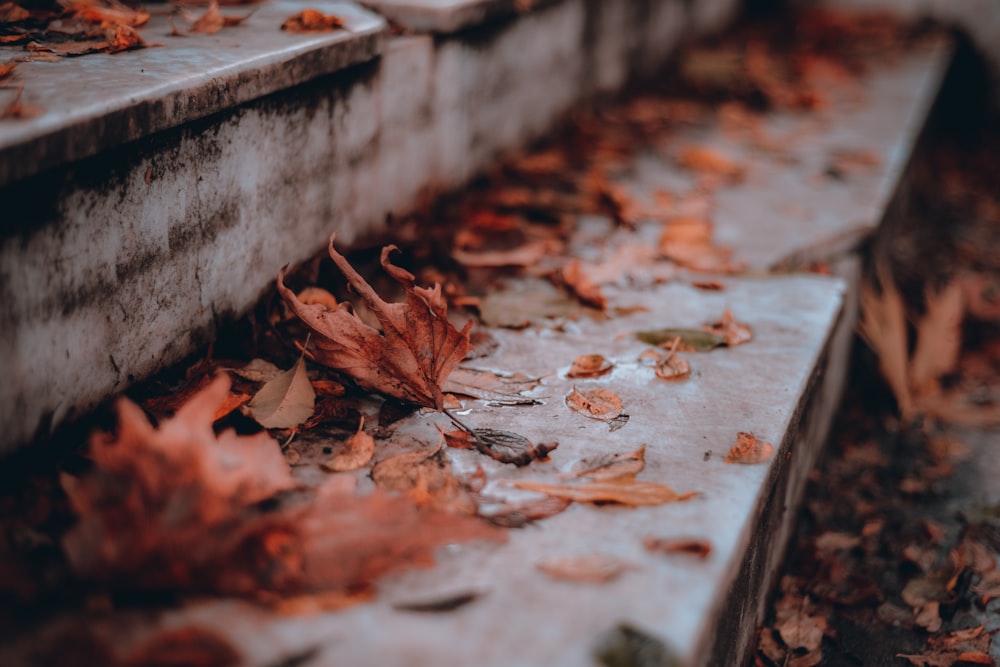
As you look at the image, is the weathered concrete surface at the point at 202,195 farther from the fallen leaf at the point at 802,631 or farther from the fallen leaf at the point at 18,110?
the fallen leaf at the point at 802,631

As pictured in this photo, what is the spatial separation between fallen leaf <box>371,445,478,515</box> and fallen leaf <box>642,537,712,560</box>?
246 millimetres

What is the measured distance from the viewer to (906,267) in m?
3.25

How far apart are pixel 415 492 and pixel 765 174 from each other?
196cm

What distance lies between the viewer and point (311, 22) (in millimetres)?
1782

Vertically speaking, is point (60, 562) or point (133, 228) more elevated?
point (133, 228)

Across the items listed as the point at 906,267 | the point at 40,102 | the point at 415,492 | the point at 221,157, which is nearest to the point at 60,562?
the point at 415,492

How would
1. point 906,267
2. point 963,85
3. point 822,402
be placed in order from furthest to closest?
point 963,85 → point 906,267 → point 822,402

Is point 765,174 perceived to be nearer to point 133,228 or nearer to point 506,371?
point 506,371

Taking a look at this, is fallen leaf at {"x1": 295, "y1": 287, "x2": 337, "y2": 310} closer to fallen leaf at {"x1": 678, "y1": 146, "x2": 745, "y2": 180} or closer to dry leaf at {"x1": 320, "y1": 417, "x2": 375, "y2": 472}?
dry leaf at {"x1": 320, "y1": 417, "x2": 375, "y2": 472}

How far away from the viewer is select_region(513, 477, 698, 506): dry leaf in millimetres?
1237

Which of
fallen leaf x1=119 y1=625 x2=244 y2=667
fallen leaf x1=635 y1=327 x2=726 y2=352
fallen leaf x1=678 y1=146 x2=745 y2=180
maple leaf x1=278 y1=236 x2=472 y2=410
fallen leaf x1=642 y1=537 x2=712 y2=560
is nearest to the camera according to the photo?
fallen leaf x1=119 y1=625 x2=244 y2=667

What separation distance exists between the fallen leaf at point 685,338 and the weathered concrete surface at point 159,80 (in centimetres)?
79

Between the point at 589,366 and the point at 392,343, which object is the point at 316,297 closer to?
the point at 392,343

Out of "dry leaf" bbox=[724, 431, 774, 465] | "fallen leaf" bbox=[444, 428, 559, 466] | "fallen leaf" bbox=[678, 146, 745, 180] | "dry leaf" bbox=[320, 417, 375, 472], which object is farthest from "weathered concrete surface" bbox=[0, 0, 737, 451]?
"dry leaf" bbox=[724, 431, 774, 465]
